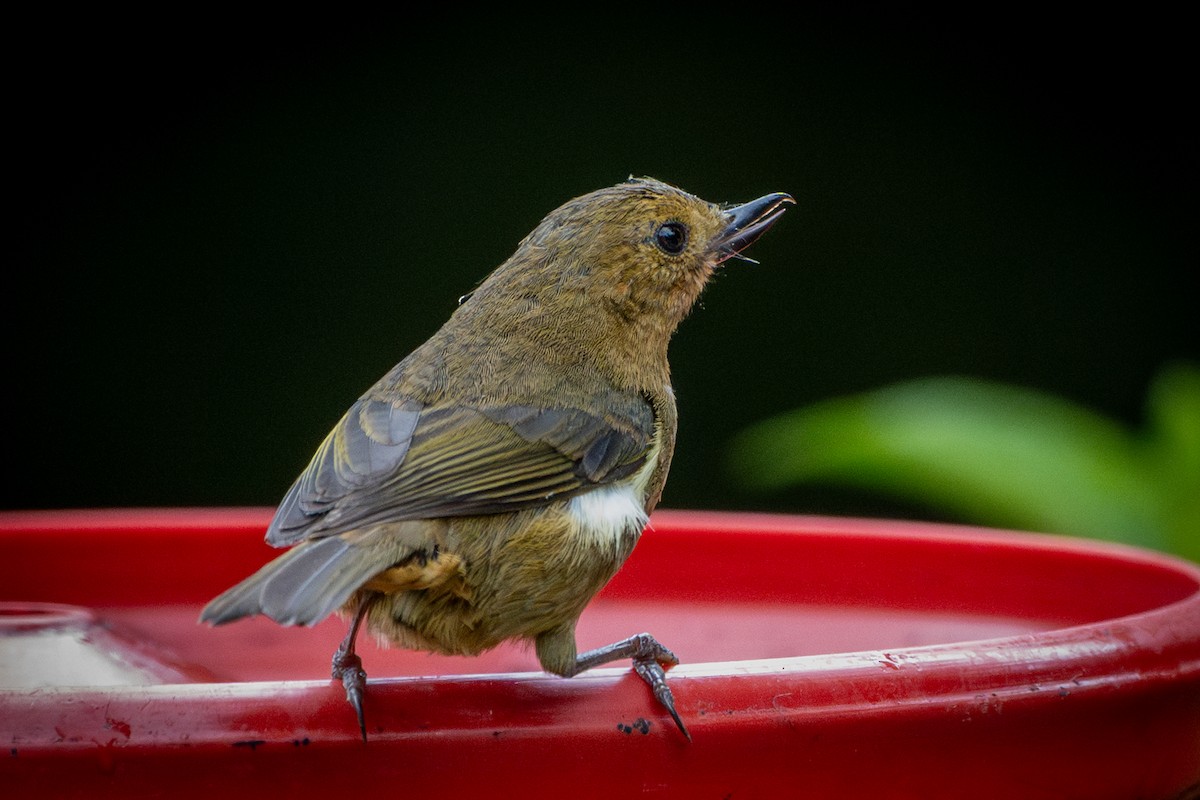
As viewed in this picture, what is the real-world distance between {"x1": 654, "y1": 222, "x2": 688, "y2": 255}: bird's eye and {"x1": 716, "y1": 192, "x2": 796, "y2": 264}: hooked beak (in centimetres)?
10

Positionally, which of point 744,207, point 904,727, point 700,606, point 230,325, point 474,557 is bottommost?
point 230,325

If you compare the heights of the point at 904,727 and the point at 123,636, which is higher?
the point at 904,727

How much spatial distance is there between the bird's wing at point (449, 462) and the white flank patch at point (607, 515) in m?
0.03

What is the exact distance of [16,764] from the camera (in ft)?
4.90

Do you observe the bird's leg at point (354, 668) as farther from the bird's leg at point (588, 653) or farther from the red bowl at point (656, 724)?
the bird's leg at point (588, 653)

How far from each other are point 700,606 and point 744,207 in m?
1.00

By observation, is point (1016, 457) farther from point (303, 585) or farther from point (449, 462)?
point (303, 585)

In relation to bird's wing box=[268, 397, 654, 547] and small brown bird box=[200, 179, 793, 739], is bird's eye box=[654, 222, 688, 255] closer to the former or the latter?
small brown bird box=[200, 179, 793, 739]

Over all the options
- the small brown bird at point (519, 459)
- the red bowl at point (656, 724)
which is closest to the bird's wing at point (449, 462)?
the small brown bird at point (519, 459)

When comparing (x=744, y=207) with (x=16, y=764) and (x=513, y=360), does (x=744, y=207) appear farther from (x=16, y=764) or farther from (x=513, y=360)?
(x=16, y=764)

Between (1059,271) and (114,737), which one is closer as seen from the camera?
(114,737)

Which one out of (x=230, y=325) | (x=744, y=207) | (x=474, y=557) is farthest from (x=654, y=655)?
(x=230, y=325)

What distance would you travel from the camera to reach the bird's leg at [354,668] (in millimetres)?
1607

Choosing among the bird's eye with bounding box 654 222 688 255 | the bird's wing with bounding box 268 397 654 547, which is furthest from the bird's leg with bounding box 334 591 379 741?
the bird's eye with bounding box 654 222 688 255
